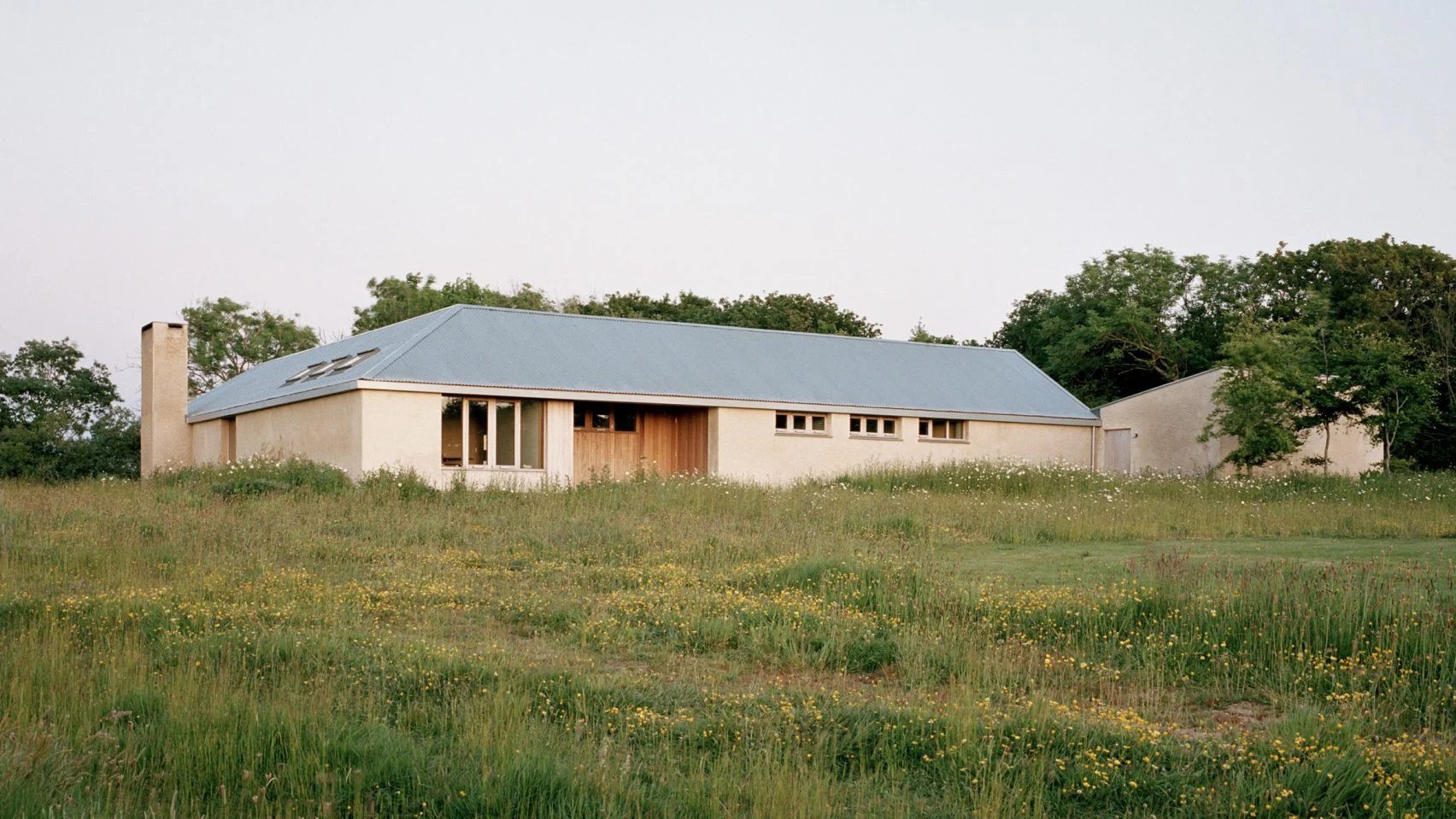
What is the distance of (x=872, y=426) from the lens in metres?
31.8

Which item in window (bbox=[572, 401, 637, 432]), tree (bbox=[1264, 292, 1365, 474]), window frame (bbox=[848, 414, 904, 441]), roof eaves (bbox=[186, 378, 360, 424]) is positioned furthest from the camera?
window frame (bbox=[848, 414, 904, 441])

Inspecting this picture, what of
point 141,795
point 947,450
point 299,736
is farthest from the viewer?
point 947,450

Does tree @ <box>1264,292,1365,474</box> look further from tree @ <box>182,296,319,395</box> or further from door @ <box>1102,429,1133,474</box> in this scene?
tree @ <box>182,296,319,395</box>

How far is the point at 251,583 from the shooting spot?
12.0m

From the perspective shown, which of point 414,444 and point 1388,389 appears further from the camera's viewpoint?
point 1388,389

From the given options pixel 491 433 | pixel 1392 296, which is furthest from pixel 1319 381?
pixel 491 433

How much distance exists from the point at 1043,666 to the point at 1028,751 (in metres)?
2.17

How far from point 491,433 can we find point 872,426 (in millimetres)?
10222

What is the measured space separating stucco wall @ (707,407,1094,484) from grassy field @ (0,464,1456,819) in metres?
12.0

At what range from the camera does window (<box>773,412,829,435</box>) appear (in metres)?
30.3

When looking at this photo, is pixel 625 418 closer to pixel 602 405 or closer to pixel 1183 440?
pixel 602 405

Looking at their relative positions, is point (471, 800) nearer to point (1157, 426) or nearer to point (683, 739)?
point (683, 739)

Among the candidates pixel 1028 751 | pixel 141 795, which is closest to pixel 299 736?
pixel 141 795

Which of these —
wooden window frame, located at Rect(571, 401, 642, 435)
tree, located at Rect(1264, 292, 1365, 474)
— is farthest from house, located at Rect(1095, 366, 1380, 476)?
wooden window frame, located at Rect(571, 401, 642, 435)
